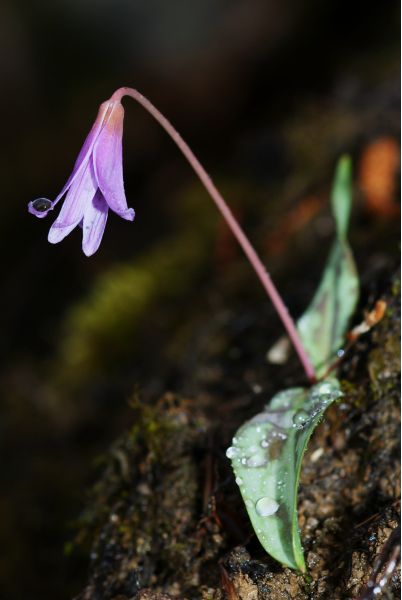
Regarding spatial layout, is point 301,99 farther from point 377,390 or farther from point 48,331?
point 377,390

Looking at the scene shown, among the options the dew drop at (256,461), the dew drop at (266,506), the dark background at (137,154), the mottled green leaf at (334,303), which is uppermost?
the dark background at (137,154)

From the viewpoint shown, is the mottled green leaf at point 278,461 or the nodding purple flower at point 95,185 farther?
the nodding purple flower at point 95,185

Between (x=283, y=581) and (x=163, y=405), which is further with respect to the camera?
(x=163, y=405)

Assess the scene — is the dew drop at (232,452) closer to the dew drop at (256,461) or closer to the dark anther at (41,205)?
the dew drop at (256,461)

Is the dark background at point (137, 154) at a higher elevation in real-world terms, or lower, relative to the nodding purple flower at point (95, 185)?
higher

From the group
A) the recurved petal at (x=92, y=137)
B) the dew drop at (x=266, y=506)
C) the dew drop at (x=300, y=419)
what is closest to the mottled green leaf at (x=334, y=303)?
the dew drop at (x=300, y=419)

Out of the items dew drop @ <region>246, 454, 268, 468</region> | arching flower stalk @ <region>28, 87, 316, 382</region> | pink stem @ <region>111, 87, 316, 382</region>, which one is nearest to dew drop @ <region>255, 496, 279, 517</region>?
dew drop @ <region>246, 454, 268, 468</region>

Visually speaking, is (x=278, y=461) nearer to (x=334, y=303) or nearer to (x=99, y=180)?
(x=334, y=303)

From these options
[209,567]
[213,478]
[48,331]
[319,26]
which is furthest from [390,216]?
[319,26]
